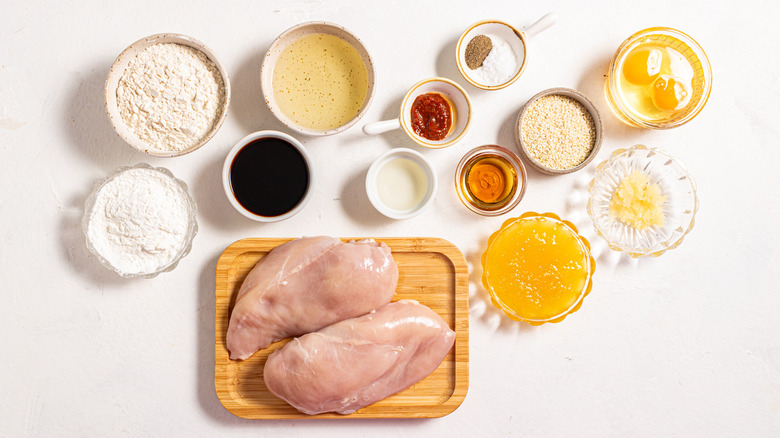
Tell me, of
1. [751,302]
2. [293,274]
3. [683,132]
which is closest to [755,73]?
[683,132]

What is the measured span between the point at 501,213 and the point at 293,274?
81 centimetres

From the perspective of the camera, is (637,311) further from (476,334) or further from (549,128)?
(549,128)

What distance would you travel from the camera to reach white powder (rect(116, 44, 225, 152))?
1814mm

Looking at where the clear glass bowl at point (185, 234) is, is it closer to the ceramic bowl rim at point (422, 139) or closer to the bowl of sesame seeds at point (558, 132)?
the ceramic bowl rim at point (422, 139)

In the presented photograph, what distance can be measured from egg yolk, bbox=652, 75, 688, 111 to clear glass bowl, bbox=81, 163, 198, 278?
1866mm

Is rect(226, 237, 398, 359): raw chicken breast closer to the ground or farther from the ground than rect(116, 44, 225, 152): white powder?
closer to the ground

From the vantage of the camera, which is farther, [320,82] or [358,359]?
[320,82]

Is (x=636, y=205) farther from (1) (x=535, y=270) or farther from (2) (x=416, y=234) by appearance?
(2) (x=416, y=234)

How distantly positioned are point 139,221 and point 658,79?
81.2 inches

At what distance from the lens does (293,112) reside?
1917 mm

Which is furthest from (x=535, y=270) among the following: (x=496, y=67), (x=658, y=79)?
(x=658, y=79)

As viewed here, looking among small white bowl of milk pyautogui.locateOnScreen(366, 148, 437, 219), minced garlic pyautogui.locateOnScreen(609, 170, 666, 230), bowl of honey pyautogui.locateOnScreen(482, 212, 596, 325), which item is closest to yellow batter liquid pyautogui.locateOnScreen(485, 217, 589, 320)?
bowl of honey pyautogui.locateOnScreen(482, 212, 596, 325)

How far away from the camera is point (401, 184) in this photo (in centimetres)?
196

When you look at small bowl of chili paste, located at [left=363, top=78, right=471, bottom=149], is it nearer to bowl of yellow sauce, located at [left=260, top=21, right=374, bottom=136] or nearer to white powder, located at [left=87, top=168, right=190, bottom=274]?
bowl of yellow sauce, located at [left=260, top=21, right=374, bottom=136]
